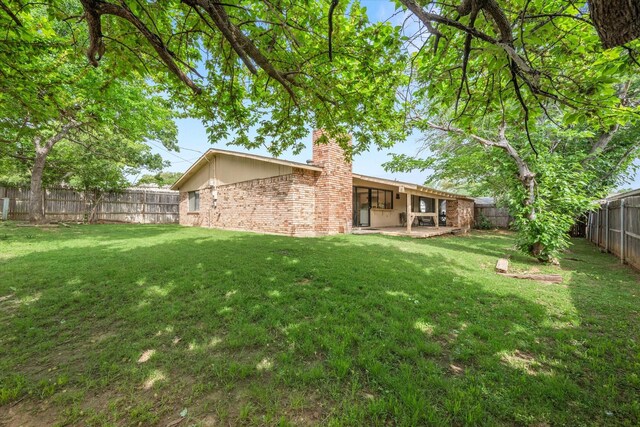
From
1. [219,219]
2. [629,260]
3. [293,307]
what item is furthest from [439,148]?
[293,307]

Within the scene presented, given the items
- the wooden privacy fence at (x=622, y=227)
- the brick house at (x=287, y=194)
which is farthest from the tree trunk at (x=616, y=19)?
the wooden privacy fence at (x=622, y=227)

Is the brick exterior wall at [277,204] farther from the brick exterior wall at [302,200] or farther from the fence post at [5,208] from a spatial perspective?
the fence post at [5,208]

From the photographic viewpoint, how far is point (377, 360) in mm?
2340

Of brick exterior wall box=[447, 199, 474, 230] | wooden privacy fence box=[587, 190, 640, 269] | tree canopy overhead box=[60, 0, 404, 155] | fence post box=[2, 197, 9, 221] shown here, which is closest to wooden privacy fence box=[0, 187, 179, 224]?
fence post box=[2, 197, 9, 221]

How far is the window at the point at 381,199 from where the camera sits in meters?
15.1

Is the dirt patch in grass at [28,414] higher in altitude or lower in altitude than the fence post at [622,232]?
lower

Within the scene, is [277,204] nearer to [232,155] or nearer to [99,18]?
[232,155]

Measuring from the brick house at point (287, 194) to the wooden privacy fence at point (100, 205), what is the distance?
4.62 m

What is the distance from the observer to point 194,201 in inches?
631

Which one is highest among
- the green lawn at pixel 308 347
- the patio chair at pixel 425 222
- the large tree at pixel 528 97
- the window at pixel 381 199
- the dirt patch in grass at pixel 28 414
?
the large tree at pixel 528 97

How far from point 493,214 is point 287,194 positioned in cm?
1760

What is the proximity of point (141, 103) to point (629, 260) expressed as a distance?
53.9 ft

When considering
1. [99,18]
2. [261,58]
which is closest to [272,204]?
[261,58]

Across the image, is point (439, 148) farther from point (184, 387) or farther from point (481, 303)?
point (184, 387)
